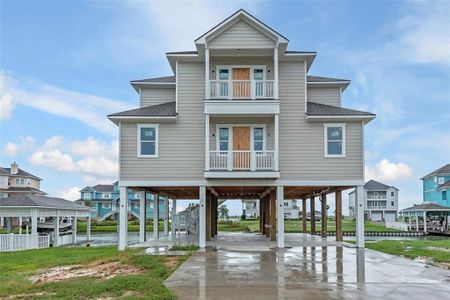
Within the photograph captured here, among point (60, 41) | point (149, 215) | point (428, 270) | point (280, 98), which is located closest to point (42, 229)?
point (60, 41)

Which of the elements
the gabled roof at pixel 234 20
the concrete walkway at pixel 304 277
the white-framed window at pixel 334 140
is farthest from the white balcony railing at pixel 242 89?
the concrete walkway at pixel 304 277

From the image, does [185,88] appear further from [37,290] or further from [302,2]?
[37,290]

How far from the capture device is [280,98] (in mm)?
22109

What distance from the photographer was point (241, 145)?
868 inches

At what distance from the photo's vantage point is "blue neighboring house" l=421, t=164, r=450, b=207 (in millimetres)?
59562

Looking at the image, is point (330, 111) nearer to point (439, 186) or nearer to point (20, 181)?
point (439, 186)

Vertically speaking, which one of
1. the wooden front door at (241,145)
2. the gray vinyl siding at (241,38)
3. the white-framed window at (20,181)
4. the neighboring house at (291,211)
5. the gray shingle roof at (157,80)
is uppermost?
the gray vinyl siding at (241,38)

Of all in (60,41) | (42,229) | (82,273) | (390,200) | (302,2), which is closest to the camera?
(82,273)

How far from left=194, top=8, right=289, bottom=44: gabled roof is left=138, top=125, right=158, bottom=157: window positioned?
4.64 m

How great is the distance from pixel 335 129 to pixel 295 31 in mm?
5089

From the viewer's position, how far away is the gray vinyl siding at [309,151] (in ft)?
70.6

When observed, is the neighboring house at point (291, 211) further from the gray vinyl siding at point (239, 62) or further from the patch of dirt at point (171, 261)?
the patch of dirt at point (171, 261)

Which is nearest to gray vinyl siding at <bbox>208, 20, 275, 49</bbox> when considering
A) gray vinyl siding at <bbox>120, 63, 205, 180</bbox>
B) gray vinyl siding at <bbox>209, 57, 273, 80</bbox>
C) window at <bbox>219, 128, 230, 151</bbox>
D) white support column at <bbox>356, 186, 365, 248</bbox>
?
gray vinyl siding at <bbox>209, 57, 273, 80</bbox>

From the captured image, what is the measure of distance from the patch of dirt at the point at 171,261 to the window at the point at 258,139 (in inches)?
289
